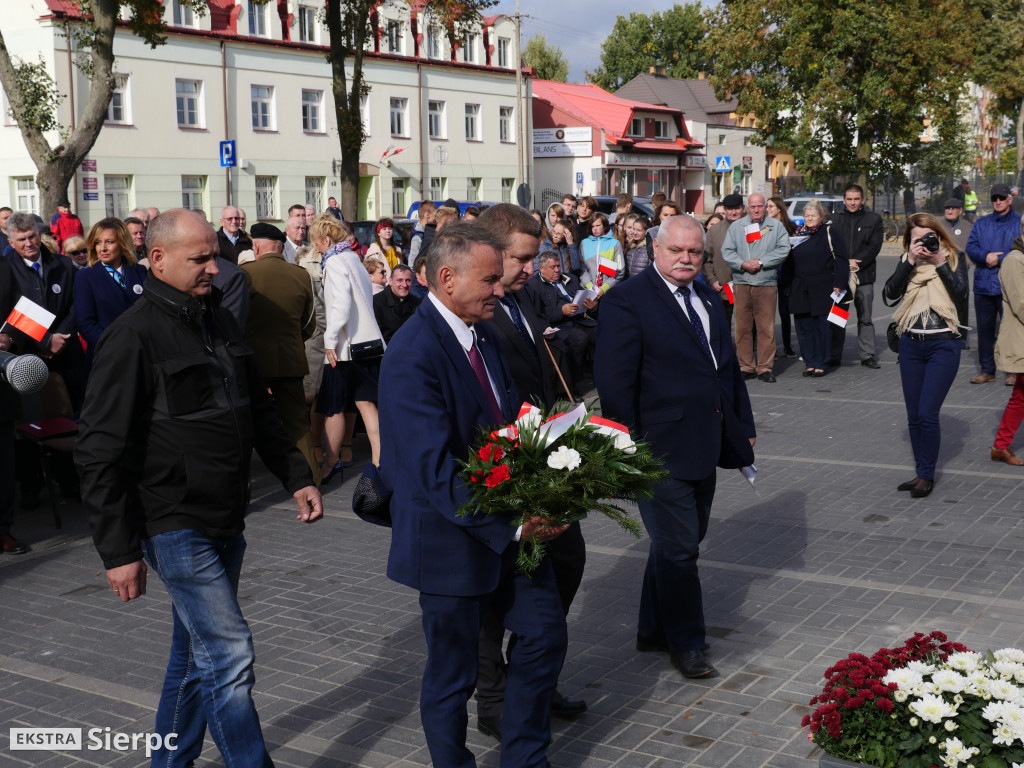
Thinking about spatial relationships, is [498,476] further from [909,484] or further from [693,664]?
[909,484]

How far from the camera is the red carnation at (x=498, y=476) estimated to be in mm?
3410

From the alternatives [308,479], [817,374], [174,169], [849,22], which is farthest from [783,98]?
[308,479]

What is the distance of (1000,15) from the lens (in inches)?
2047

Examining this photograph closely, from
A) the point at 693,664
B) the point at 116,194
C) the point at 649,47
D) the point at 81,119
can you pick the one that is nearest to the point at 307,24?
the point at 116,194

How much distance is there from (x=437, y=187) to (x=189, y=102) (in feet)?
41.7

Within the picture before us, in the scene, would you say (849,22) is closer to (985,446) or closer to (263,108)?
(263,108)

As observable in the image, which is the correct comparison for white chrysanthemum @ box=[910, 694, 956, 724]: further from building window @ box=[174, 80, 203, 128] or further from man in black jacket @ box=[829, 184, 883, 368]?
building window @ box=[174, 80, 203, 128]

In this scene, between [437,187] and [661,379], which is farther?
[437,187]

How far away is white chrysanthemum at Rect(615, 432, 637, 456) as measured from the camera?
3.68 m

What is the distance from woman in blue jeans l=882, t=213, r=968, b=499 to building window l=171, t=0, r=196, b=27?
3320 cm

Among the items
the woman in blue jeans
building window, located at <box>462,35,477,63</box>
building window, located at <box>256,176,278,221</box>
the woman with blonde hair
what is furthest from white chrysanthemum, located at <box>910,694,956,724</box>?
building window, located at <box>462,35,477,63</box>

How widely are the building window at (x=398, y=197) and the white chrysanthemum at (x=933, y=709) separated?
4352 centimetres

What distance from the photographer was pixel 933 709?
332cm

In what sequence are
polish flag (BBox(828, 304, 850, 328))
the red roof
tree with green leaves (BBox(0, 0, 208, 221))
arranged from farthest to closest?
the red roof, tree with green leaves (BBox(0, 0, 208, 221)), polish flag (BBox(828, 304, 850, 328))
